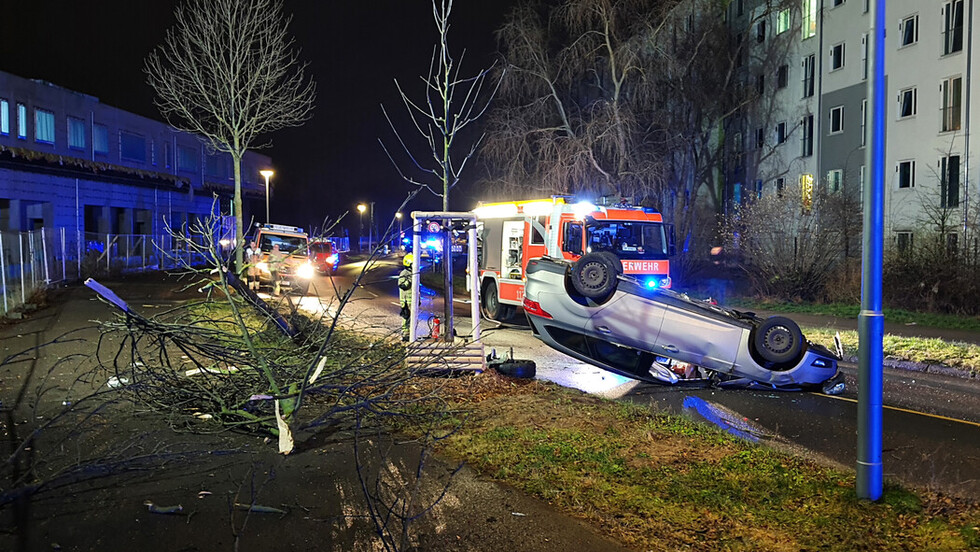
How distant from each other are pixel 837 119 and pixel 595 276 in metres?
28.5

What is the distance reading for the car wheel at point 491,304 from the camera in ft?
55.5

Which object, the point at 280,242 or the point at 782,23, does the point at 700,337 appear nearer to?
the point at 280,242

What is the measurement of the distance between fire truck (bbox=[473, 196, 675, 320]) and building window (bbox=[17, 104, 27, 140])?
30414mm

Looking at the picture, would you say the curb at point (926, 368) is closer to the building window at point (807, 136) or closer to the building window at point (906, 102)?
the building window at point (906, 102)

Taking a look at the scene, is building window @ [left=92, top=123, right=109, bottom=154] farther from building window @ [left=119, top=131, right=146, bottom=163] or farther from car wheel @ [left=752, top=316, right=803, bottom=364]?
car wheel @ [left=752, top=316, right=803, bottom=364]

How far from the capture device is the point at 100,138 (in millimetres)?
40812

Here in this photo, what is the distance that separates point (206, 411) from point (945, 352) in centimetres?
1149

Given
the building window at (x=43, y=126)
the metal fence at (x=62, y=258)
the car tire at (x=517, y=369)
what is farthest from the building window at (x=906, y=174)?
the building window at (x=43, y=126)

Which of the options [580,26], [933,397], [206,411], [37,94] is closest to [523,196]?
[580,26]

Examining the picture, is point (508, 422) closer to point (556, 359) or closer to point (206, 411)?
point (206, 411)

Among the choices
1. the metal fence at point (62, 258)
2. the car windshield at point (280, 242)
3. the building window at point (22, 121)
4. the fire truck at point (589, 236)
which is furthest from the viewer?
the building window at point (22, 121)

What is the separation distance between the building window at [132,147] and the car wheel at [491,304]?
3459 cm

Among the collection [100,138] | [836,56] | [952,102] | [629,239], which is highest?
[836,56]

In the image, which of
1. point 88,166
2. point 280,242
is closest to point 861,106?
point 280,242
